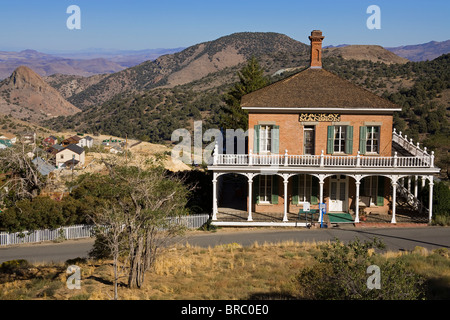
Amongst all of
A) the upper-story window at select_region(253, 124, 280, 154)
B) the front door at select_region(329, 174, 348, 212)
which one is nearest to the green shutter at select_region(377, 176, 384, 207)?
the front door at select_region(329, 174, 348, 212)

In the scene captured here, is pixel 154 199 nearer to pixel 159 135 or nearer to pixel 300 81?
pixel 300 81

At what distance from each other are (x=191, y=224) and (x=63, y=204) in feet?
23.2

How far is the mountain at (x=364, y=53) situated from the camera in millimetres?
130087

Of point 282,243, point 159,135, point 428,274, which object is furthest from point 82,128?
point 428,274

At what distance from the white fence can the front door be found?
292 inches

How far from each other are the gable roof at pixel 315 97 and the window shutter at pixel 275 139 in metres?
1.16

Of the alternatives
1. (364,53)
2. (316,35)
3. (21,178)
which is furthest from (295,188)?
(364,53)

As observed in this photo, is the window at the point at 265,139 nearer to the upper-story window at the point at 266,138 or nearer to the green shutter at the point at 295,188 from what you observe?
the upper-story window at the point at 266,138

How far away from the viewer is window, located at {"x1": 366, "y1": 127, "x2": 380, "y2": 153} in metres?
27.2

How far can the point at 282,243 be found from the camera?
22922mm

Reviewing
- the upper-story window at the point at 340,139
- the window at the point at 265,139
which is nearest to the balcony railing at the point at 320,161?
the upper-story window at the point at 340,139

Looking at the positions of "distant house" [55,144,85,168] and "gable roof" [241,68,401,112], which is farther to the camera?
"distant house" [55,144,85,168]

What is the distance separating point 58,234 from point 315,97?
52.5 feet

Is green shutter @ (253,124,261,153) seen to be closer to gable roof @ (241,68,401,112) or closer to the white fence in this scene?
gable roof @ (241,68,401,112)
